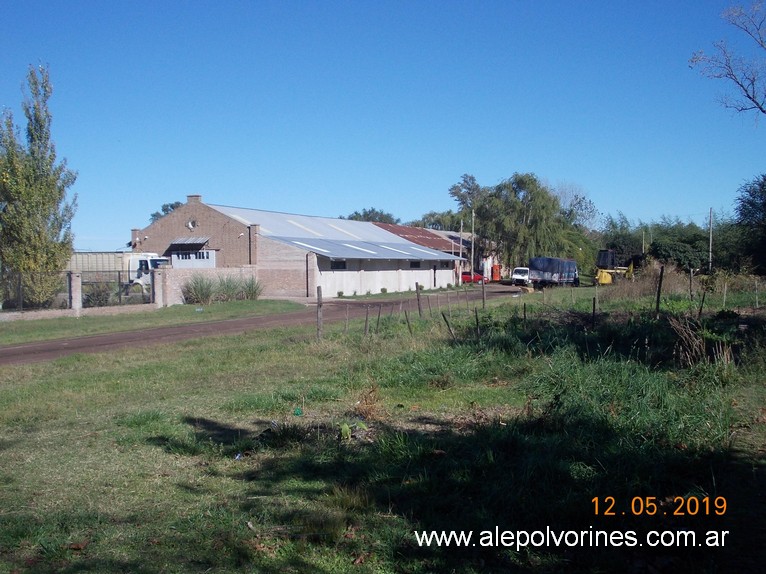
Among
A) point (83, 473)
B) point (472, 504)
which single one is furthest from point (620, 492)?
point (83, 473)

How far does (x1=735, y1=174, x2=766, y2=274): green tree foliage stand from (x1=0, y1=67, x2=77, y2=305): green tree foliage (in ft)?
103

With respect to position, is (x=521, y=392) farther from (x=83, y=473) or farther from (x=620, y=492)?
(x=83, y=473)

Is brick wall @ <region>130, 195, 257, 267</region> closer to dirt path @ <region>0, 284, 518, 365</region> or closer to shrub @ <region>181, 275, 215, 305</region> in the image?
shrub @ <region>181, 275, 215, 305</region>

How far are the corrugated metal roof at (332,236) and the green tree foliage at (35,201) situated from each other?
15.6 metres

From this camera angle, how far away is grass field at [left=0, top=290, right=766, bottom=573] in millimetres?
4848

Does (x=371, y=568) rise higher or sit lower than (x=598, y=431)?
lower

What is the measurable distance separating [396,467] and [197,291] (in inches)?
1289

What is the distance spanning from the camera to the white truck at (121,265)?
3409 cm

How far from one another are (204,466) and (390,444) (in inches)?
76.9

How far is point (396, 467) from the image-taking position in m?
6.35

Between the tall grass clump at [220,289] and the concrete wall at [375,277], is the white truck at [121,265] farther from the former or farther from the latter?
the concrete wall at [375,277]

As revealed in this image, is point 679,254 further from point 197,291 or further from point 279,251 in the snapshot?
point 197,291

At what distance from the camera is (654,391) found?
7.93 meters

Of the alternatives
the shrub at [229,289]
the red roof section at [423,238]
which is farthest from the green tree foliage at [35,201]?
the red roof section at [423,238]
